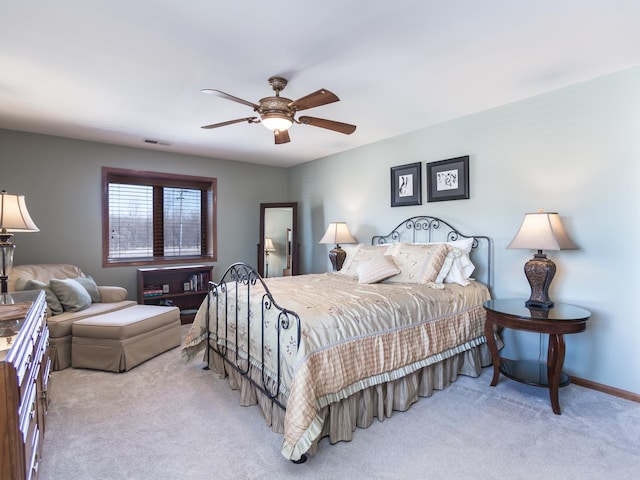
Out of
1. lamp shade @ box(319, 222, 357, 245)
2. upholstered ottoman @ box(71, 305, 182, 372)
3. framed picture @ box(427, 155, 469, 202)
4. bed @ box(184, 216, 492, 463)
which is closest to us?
bed @ box(184, 216, 492, 463)

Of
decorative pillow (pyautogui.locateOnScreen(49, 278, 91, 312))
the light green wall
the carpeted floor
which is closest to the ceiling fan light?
the light green wall

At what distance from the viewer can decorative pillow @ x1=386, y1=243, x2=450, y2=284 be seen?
10.3ft

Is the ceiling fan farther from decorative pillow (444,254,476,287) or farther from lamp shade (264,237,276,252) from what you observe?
lamp shade (264,237,276,252)

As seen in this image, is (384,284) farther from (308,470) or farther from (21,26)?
(21,26)

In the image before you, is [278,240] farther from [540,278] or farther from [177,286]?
[540,278]

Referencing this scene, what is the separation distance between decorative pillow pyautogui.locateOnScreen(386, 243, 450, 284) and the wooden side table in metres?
0.55

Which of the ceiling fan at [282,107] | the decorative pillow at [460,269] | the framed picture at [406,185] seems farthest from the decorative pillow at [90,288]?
the decorative pillow at [460,269]

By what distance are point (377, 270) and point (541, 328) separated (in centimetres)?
139

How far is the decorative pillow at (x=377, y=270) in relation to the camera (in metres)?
3.27

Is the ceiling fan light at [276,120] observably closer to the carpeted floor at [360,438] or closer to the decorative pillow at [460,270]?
the decorative pillow at [460,270]

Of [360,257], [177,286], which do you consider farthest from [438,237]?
[177,286]

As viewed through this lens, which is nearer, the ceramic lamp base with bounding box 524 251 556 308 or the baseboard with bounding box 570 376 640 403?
the baseboard with bounding box 570 376 640 403

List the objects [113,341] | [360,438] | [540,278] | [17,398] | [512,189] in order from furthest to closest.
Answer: [512,189] → [113,341] → [540,278] → [360,438] → [17,398]

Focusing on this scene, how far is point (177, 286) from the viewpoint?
16.7 ft
